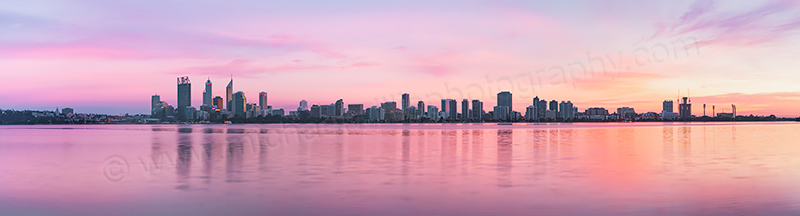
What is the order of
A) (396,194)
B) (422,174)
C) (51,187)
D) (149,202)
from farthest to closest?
1. (422,174)
2. (51,187)
3. (396,194)
4. (149,202)

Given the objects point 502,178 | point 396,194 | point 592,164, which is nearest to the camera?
point 396,194

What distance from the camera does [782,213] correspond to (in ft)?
39.9

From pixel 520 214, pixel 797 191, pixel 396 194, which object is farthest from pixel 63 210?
pixel 797 191

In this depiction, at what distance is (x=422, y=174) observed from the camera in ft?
68.0

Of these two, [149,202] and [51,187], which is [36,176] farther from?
[149,202]

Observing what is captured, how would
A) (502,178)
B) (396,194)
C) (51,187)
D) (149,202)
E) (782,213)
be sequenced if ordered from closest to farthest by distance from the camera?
(782,213) → (149,202) → (396,194) → (51,187) → (502,178)

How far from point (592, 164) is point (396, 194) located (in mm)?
13220

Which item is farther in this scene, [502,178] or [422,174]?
[422,174]

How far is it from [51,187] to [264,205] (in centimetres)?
910

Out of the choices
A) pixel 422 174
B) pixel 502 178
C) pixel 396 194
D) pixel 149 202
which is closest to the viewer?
pixel 149 202

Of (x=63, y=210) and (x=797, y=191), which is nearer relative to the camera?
(x=63, y=210)

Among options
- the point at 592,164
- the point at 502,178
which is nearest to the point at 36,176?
the point at 502,178

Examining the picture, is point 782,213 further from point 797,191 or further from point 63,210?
point 63,210

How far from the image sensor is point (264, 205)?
13578 mm
